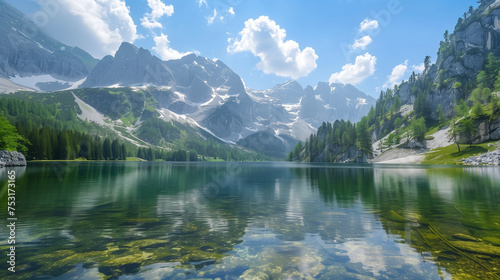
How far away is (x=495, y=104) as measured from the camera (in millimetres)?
145625

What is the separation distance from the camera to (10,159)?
8612 cm

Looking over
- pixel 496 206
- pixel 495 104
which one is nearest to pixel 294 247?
pixel 496 206

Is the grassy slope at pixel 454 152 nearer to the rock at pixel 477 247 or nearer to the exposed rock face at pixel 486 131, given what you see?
the exposed rock face at pixel 486 131

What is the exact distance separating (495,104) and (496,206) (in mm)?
174984

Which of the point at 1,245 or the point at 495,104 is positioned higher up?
the point at 495,104

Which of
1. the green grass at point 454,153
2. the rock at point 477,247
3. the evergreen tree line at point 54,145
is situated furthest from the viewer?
the evergreen tree line at point 54,145

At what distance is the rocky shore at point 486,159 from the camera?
4379 inches

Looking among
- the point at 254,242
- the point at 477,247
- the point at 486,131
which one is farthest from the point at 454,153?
the point at 254,242

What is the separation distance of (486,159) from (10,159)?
655 ft

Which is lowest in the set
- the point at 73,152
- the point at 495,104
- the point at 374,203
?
the point at 374,203

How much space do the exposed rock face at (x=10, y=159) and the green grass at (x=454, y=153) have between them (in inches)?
7872

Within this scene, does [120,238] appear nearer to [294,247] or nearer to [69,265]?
[69,265]

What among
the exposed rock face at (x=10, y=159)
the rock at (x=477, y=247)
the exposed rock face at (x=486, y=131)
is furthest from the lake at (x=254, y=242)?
the exposed rock face at (x=486, y=131)

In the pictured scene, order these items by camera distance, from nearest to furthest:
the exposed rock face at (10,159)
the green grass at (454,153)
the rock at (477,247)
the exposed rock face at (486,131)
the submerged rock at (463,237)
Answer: the rock at (477,247) < the submerged rock at (463,237) < the exposed rock face at (10,159) < the green grass at (454,153) < the exposed rock face at (486,131)
